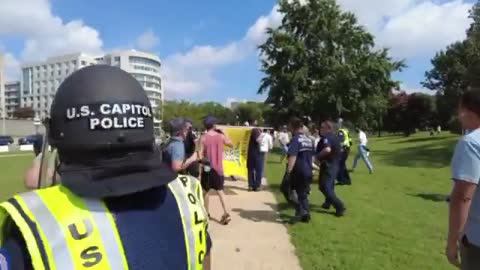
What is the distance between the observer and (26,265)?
47.3 inches

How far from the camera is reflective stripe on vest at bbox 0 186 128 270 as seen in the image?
121 cm

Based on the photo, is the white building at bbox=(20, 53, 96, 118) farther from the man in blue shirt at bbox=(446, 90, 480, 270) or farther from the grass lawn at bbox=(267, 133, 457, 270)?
the man in blue shirt at bbox=(446, 90, 480, 270)

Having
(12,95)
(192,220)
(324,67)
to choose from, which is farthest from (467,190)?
(12,95)

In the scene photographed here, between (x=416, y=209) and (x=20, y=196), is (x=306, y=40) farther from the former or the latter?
(x=20, y=196)

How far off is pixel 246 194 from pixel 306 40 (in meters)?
25.2

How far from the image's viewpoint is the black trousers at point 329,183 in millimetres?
9016

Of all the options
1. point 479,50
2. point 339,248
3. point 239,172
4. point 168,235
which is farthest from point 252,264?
point 479,50

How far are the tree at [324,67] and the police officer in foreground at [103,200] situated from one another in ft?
104

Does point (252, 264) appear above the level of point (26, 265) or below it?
below

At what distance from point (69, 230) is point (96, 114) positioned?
34cm

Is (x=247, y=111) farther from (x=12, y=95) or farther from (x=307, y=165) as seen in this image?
(x=307, y=165)

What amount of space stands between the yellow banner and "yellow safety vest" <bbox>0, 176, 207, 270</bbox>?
13.0 meters

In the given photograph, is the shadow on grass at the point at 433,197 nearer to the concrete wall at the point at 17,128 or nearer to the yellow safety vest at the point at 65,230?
the yellow safety vest at the point at 65,230

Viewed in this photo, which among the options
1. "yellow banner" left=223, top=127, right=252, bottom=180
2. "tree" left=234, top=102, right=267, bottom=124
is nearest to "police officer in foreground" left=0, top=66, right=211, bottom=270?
"yellow banner" left=223, top=127, right=252, bottom=180
